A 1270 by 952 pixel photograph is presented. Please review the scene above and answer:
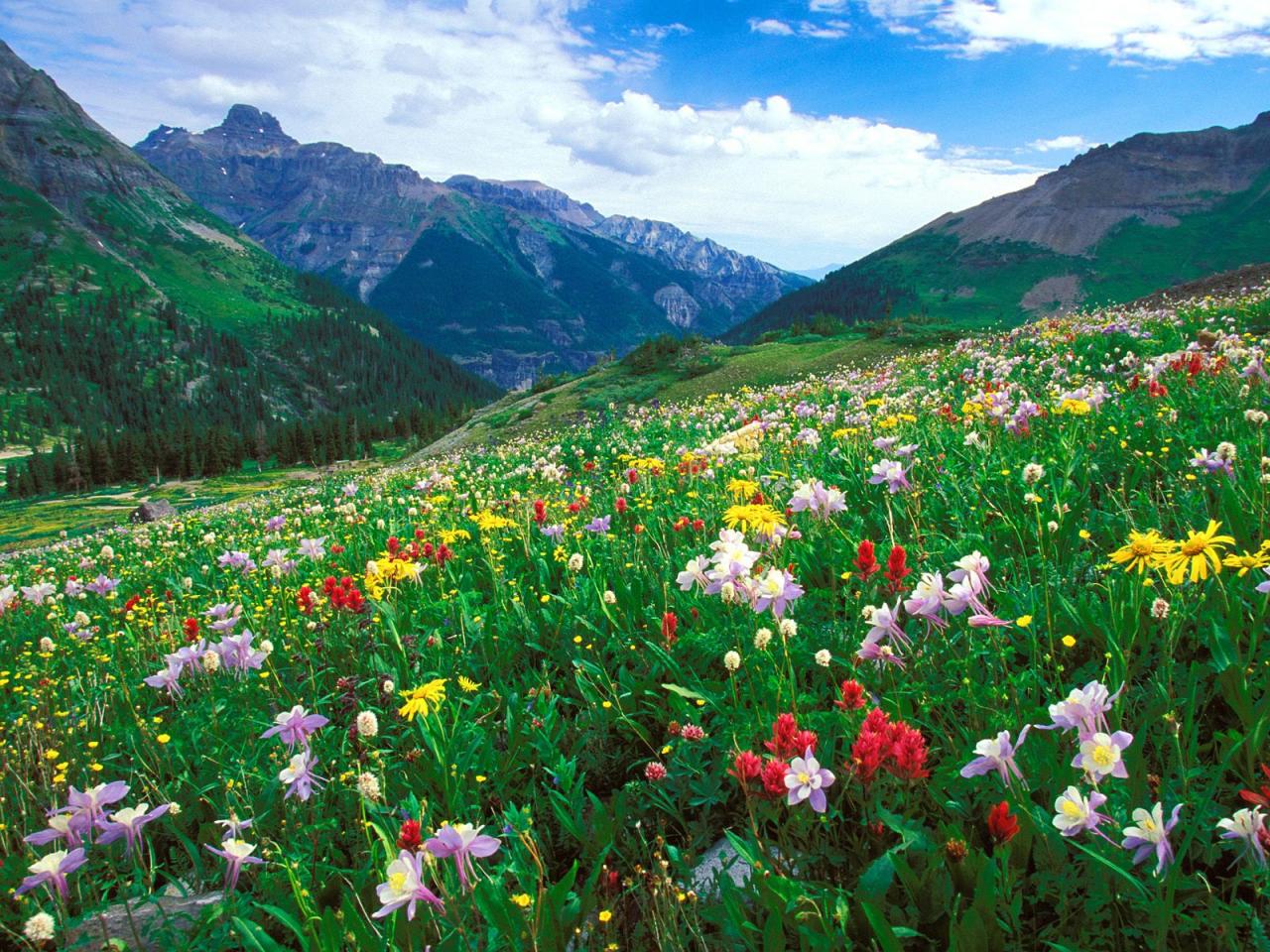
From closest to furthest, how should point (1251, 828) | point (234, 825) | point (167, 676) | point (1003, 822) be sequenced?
point (1251, 828) → point (1003, 822) → point (234, 825) → point (167, 676)

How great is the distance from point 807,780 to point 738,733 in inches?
31.2

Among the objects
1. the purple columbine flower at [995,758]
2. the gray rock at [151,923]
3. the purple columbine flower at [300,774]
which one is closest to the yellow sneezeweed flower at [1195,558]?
the purple columbine flower at [995,758]

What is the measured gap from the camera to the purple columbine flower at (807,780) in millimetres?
2035

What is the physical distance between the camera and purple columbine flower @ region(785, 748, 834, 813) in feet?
6.68

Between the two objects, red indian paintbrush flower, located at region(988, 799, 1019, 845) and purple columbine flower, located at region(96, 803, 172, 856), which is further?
purple columbine flower, located at region(96, 803, 172, 856)

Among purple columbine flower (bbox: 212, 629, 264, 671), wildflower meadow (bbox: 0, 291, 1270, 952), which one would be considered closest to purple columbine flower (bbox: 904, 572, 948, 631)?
wildflower meadow (bbox: 0, 291, 1270, 952)

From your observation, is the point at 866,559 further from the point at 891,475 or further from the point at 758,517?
the point at 891,475

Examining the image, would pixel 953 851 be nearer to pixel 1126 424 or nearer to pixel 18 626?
pixel 1126 424

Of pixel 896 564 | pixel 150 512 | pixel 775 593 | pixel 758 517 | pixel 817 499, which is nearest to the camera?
pixel 775 593

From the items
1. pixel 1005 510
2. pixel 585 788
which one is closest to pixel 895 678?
pixel 585 788

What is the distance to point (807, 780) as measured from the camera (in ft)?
6.93

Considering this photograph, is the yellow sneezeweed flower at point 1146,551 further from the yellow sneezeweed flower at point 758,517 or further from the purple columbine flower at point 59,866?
the purple columbine flower at point 59,866

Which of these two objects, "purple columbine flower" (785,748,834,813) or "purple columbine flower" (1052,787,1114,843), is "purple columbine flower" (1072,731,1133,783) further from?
"purple columbine flower" (785,748,834,813)

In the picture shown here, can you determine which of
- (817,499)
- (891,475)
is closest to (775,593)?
(817,499)
